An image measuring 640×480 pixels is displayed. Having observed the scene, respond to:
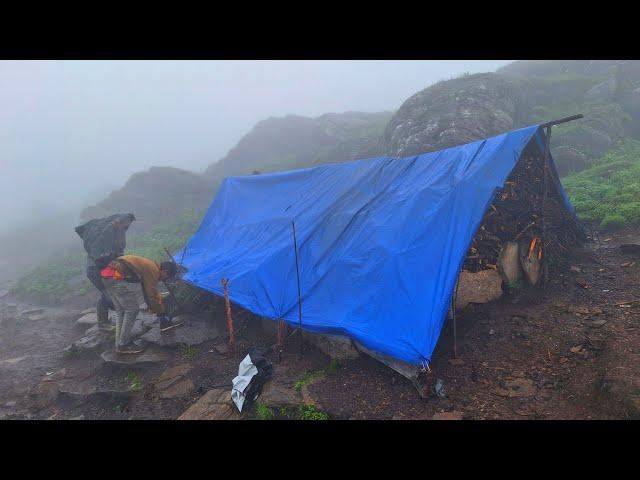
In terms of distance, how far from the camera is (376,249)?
5.08 metres

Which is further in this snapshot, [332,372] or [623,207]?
[623,207]

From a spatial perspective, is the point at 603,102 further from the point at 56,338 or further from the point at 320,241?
Result: the point at 56,338

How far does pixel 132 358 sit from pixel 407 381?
4588 millimetres

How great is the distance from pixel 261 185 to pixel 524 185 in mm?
5780

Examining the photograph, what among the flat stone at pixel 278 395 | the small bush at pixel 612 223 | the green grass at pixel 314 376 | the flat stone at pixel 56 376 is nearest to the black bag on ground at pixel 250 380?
the flat stone at pixel 278 395

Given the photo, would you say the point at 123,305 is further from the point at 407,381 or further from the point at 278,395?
the point at 407,381

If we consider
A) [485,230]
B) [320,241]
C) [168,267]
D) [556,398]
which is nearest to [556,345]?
[556,398]

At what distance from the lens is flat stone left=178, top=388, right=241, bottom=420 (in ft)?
14.7

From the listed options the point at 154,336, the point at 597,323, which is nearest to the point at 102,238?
the point at 154,336

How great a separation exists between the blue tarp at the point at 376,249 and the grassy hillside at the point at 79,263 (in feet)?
25.9

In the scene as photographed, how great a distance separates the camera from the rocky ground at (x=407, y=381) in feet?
12.6

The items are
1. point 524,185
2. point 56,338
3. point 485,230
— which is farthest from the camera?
point 56,338

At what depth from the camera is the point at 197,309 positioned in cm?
752

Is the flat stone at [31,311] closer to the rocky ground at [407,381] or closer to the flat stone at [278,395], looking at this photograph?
the rocky ground at [407,381]
